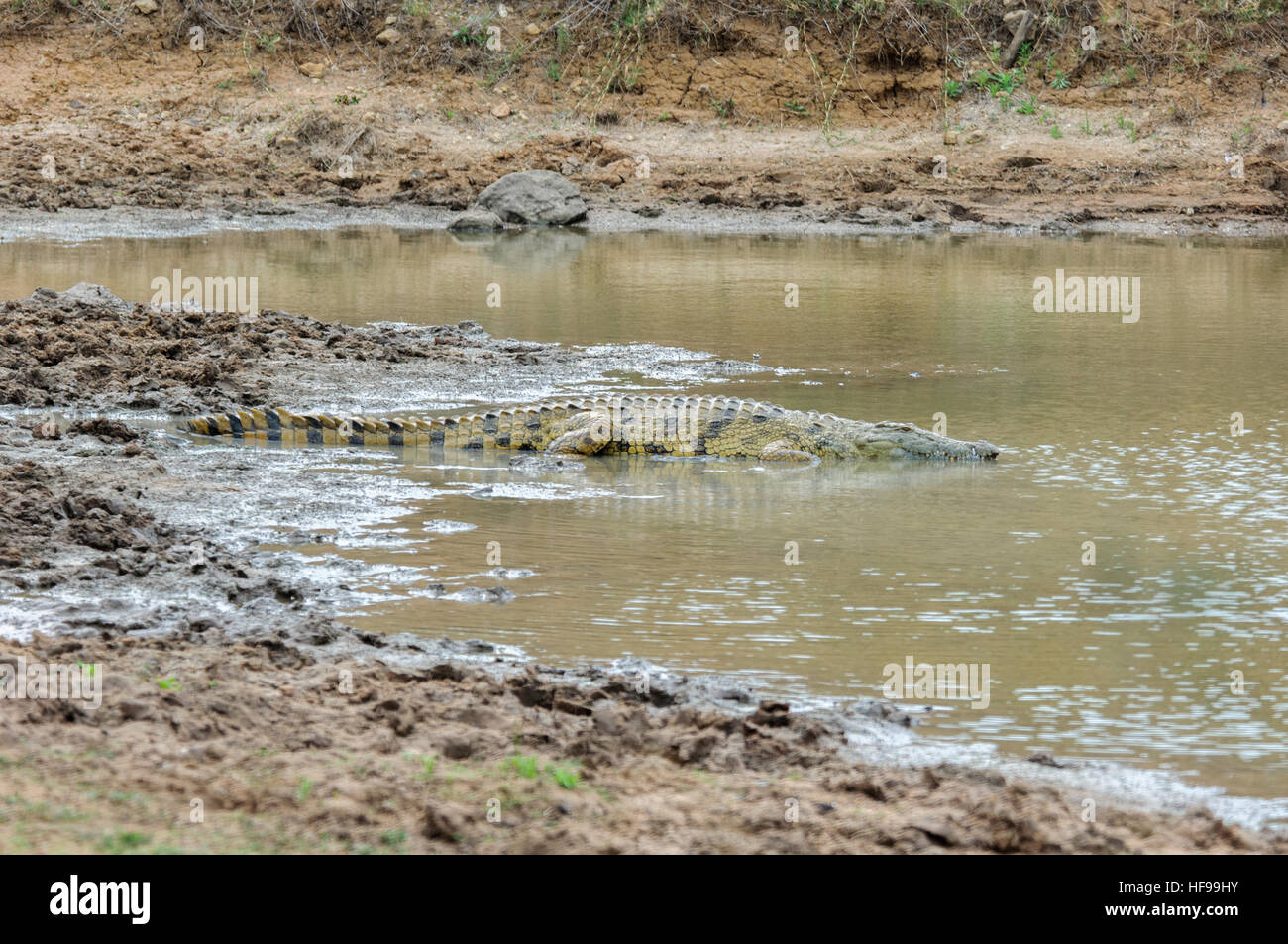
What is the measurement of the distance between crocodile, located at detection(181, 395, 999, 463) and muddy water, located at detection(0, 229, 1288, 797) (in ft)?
0.79

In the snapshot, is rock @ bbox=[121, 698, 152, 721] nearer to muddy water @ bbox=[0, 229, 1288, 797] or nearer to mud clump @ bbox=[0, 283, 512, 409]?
muddy water @ bbox=[0, 229, 1288, 797]

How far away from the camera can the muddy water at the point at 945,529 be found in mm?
5090

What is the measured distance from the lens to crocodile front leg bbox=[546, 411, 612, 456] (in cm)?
877

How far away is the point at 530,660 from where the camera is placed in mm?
5137

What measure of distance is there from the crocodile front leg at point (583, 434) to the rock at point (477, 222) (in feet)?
41.1

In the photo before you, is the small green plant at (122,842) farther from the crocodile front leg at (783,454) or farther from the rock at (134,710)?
the crocodile front leg at (783,454)

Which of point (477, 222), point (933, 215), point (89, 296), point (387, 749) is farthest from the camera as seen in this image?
point (933, 215)

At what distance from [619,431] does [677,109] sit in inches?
679

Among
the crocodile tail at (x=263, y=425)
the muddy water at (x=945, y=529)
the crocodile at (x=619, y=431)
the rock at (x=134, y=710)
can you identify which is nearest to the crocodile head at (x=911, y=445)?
the crocodile at (x=619, y=431)

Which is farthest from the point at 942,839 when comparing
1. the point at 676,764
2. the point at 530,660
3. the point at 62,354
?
the point at 62,354

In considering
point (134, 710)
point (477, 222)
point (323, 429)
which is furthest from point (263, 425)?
point (477, 222)

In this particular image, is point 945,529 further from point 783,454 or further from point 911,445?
point 783,454

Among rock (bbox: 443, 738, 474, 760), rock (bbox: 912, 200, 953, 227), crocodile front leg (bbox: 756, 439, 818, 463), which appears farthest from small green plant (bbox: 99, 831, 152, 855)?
rock (bbox: 912, 200, 953, 227)

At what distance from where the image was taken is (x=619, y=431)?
8.81 m
